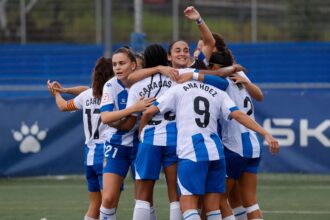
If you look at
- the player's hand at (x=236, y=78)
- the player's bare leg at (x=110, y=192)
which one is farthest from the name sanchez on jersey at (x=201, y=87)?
the player's bare leg at (x=110, y=192)

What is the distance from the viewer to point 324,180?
50.1 feet

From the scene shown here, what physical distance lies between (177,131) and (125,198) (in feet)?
16.1

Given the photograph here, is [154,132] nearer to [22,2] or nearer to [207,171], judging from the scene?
[207,171]

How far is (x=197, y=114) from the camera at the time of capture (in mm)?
8617

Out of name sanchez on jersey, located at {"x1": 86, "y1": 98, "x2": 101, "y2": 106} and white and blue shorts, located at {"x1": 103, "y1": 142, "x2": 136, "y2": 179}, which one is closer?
white and blue shorts, located at {"x1": 103, "y1": 142, "x2": 136, "y2": 179}

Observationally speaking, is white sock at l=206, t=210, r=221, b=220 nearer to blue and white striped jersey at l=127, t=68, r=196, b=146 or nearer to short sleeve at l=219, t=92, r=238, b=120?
blue and white striped jersey at l=127, t=68, r=196, b=146

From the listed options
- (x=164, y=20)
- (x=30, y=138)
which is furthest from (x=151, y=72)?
(x=164, y=20)

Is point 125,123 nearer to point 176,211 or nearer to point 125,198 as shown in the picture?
point 176,211

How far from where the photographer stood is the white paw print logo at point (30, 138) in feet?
52.1

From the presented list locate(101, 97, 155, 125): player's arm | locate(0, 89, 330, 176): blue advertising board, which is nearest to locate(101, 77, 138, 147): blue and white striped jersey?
locate(101, 97, 155, 125): player's arm

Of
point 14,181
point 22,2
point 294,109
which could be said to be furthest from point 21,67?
point 294,109

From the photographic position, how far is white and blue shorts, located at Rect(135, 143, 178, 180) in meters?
9.04

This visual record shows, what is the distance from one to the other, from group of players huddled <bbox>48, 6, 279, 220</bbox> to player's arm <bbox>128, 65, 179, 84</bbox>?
1 centimetres

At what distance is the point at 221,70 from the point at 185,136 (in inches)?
35.9
